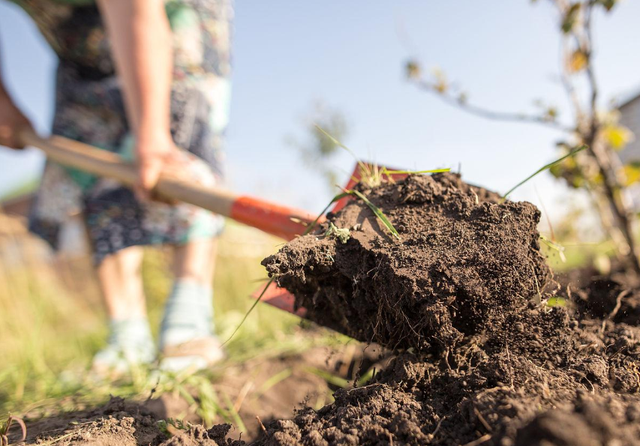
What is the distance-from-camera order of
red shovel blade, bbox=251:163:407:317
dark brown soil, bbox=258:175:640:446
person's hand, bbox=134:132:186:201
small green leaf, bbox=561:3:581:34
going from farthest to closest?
small green leaf, bbox=561:3:581:34
person's hand, bbox=134:132:186:201
red shovel blade, bbox=251:163:407:317
dark brown soil, bbox=258:175:640:446

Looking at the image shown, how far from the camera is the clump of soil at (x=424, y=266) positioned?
95cm

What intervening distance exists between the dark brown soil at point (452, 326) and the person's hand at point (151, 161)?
1.10 m

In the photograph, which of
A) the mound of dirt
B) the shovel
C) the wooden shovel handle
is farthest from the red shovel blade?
the mound of dirt

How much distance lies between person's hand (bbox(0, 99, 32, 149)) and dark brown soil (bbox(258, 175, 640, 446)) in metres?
2.46

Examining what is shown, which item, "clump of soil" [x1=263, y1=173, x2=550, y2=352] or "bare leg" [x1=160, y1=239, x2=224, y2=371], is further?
"bare leg" [x1=160, y1=239, x2=224, y2=371]

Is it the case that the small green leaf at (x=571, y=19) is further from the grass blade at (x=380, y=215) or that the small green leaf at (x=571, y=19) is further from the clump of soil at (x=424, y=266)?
the grass blade at (x=380, y=215)

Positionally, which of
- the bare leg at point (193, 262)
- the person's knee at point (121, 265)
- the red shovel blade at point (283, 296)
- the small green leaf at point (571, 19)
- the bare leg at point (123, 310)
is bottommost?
the bare leg at point (123, 310)

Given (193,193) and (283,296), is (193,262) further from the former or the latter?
(283,296)

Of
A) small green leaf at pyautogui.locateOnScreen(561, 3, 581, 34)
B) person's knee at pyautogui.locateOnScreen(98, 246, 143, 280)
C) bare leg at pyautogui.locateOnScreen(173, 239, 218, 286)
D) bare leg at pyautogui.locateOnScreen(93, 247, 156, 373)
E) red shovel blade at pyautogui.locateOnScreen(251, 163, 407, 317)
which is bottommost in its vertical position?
bare leg at pyautogui.locateOnScreen(93, 247, 156, 373)

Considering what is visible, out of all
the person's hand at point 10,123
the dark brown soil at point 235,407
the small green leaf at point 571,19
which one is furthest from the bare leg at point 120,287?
the small green leaf at point 571,19

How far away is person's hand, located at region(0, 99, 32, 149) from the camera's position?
101 inches

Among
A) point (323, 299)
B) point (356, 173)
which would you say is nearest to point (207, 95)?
point (356, 173)

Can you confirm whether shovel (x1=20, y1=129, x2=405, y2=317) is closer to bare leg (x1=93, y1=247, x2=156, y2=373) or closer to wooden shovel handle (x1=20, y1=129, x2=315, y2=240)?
Answer: wooden shovel handle (x1=20, y1=129, x2=315, y2=240)

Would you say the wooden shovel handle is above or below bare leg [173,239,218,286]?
above
